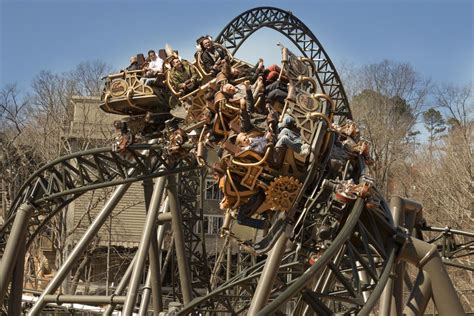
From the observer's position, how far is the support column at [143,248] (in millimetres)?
10773

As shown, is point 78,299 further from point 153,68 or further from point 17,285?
point 153,68

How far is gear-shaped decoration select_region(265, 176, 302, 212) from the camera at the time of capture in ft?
25.6

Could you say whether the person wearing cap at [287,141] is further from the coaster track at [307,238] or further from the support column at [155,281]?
the support column at [155,281]

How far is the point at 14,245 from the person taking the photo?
34.2ft

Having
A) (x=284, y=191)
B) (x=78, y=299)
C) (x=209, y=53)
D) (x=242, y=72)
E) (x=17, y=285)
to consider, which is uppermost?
(x=209, y=53)

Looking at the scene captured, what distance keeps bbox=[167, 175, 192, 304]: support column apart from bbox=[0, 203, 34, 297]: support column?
6.16 ft

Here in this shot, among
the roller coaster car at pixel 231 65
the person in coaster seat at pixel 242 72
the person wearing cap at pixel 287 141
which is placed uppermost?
the roller coaster car at pixel 231 65

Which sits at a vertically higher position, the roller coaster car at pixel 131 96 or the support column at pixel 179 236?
the roller coaster car at pixel 131 96

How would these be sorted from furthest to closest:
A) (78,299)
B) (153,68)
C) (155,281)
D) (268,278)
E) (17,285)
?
1. (78,299)
2. (155,281)
3. (17,285)
4. (153,68)
5. (268,278)

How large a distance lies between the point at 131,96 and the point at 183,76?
3.79ft

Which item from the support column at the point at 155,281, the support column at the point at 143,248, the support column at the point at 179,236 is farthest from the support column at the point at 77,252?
the support column at the point at 155,281

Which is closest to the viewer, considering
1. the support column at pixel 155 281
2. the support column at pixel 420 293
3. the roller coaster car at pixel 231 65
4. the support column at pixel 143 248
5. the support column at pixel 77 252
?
the support column at pixel 420 293

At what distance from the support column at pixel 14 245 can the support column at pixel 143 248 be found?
4.84 feet

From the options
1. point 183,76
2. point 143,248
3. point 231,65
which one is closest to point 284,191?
point 231,65
